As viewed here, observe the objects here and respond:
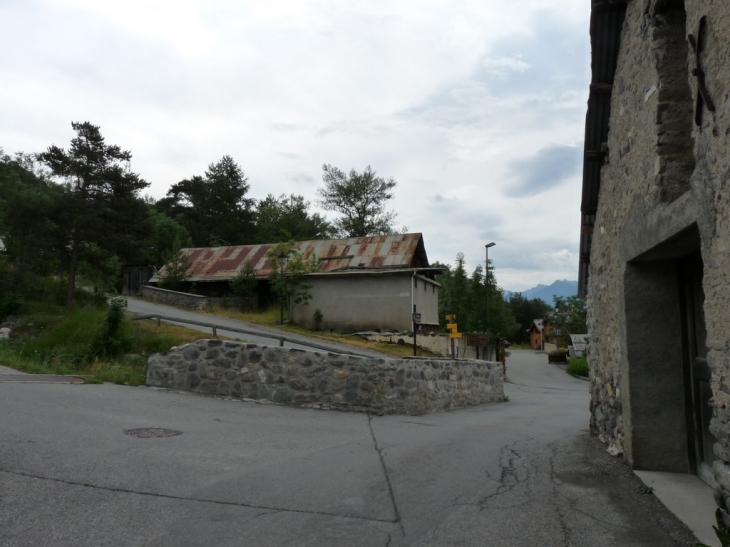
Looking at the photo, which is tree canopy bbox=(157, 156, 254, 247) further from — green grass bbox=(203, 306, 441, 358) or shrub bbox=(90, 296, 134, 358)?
shrub bbox=(90, 296, 134, 358)

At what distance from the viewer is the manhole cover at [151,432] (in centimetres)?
726

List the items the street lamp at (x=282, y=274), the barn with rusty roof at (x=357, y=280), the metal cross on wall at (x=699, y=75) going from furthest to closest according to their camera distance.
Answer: the street lamp at (x=282, y=274), the barn with rusty roof at (x=357, y=280), the metal cross on wall at (x=699, y=75)

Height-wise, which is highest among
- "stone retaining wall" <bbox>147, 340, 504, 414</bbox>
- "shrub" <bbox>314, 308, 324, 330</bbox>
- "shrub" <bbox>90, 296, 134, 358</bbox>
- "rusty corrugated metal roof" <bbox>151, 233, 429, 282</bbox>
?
"rusty corrugated metal roof" <bbox>151, 233, 429, 282</bbox>

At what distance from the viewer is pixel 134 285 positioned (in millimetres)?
43156

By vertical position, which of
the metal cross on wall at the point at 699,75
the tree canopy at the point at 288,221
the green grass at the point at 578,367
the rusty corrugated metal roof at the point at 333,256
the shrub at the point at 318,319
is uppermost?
the tree canopy at the point at 288,221

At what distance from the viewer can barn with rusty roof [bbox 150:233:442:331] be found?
99.1 feet

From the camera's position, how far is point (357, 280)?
31.2 metres

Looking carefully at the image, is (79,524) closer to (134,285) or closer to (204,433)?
(204,433)

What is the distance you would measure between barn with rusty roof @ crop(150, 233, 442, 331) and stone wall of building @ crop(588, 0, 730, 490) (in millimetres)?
22432

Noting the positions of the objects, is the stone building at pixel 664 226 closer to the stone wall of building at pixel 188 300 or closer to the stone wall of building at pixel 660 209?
the stone wall of building at pixel 660 209

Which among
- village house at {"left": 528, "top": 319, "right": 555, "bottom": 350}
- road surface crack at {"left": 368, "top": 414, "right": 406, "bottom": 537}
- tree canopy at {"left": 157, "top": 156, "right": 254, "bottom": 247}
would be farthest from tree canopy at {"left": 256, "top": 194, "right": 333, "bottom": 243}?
road surface crack at {"left": 368, "top": 414, "right": 406, "bottom": 537}

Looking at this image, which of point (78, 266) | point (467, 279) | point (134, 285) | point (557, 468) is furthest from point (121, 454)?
point (134, 285)

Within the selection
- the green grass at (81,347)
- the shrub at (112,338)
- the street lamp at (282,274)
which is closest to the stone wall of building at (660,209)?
the green grass at (81,347)

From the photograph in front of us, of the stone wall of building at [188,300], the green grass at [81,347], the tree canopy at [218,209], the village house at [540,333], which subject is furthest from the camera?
the village house at [540,333]
